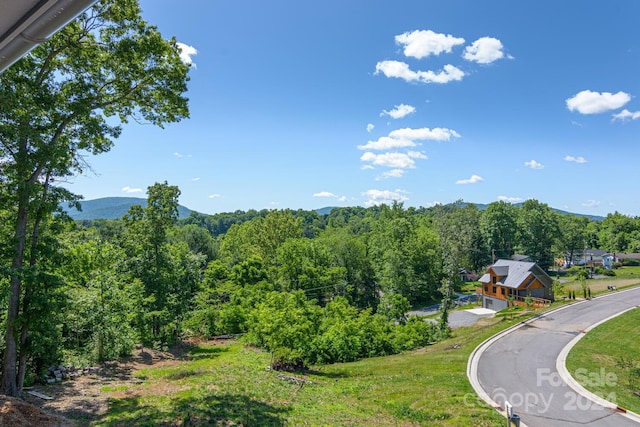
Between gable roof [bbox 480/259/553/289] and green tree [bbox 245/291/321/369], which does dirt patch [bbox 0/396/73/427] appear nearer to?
green tree [bbox 245/291/321/369]

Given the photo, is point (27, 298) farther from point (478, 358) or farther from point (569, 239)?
point (569, 239)

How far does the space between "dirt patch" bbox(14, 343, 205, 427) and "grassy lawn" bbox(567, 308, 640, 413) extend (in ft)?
58.9

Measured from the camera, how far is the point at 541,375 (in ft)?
55.3

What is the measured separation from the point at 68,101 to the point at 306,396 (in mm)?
13981

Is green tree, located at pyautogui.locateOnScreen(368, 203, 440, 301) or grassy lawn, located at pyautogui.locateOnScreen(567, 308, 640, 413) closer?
grassy lawn, located at pyautogui.locateOnScreen(567, 308, 640, 413)

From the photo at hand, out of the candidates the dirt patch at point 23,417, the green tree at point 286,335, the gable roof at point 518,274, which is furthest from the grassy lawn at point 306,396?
the gable roof at point 518,274

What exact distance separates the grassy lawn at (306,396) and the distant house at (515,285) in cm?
2442

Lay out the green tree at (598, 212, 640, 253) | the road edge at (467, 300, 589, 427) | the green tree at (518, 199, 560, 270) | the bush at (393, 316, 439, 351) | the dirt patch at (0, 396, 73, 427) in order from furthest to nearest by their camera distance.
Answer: the green tree at (598, 212, 640, 253), the green tree at (518, 199, 560, 270), the bush at (393, 316, 439, 351), the road edge at (467, 300, 589, 427), the dirt patch at (0, 396, 73, 427)

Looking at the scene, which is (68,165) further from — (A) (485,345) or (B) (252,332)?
(A) (485,345)

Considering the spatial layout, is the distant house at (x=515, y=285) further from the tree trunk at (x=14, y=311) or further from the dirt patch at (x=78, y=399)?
the tree trunk at (x=14, y=311)

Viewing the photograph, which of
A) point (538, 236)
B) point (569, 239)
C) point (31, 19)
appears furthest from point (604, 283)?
point (31, 19)

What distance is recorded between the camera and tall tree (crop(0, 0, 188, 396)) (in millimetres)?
11570

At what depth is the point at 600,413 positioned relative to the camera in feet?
41.0

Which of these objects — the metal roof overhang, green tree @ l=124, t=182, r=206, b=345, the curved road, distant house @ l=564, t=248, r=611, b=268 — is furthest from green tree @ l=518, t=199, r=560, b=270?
the metal roof overhang
